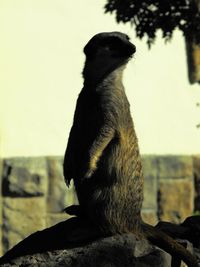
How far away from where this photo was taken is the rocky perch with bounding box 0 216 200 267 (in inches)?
214

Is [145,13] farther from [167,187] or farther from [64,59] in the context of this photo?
[167,187]

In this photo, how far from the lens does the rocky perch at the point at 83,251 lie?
5434 mm

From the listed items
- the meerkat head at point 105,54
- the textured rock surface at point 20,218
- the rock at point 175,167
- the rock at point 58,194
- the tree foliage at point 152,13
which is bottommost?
the textured rock surface at point 20,218

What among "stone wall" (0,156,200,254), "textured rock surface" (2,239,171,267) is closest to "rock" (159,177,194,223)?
"stone wall" (0,156,200,254)

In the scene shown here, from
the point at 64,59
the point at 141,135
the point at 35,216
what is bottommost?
the point at 35,216

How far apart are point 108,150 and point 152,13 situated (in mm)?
3126

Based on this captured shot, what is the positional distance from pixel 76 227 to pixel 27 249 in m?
0.30

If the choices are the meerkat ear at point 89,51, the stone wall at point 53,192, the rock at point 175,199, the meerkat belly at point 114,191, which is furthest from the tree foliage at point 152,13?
the meerkat belly at point 114,191

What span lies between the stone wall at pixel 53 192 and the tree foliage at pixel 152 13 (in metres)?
2.38

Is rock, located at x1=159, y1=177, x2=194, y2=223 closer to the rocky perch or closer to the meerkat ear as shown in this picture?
the rocky perch

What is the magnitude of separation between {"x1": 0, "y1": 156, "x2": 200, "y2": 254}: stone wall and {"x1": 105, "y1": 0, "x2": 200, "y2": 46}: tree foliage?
2.38 m

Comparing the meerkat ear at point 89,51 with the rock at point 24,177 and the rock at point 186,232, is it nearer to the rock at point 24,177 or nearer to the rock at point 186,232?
the rock at point 186,232

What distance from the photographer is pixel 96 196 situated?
5.50 m

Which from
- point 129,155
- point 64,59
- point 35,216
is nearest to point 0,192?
point 35,216
